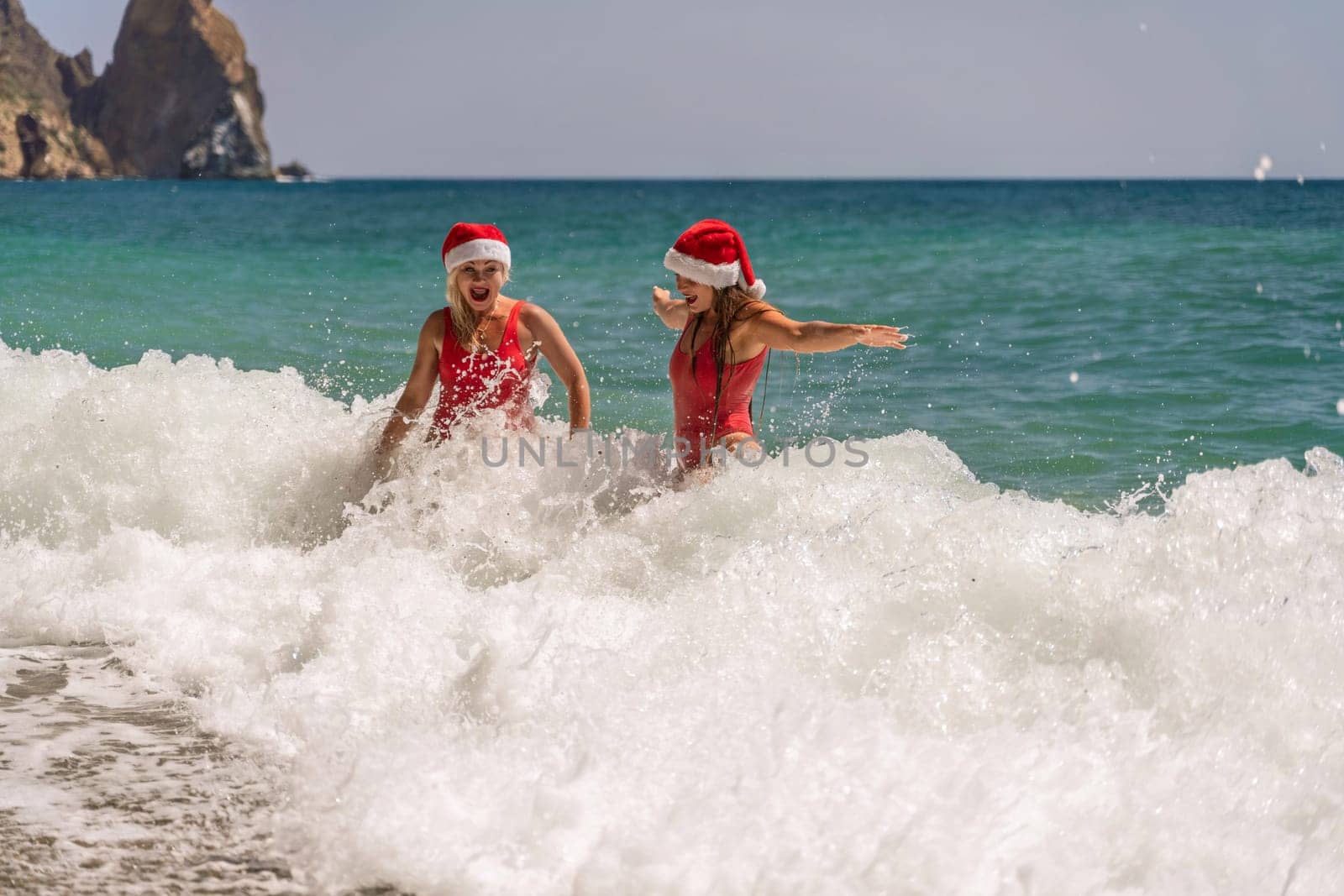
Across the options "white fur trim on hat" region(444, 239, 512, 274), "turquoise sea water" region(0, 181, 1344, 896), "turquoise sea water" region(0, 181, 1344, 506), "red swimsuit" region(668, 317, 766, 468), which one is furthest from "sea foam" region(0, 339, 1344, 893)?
"turquoise sea water" region(0, 181, 1344, 506)

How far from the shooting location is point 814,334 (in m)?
4.79

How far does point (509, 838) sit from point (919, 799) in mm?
1032

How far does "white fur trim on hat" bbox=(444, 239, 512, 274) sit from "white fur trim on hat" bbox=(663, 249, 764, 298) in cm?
84

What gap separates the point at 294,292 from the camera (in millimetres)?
16547

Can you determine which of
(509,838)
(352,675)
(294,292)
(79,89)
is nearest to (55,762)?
(352,675)

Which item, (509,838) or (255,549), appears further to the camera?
(255,549)

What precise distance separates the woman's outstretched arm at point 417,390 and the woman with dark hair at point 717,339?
113 cm

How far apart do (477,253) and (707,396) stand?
1.27 meters

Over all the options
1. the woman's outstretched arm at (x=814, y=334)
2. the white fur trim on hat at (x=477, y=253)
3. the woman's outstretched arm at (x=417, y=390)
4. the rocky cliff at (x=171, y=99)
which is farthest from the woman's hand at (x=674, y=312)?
the rocky cliff at (x=171, y=99)

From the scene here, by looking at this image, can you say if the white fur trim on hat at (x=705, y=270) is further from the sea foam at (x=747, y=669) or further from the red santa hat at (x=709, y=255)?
the sea foam at (x=747, y=669)

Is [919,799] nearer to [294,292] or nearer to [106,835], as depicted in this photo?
[106,835]

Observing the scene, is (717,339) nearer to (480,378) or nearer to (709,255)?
(709,255)

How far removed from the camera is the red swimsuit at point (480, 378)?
5.45 meters

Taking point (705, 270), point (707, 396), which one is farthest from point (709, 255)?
point (707, 396)
